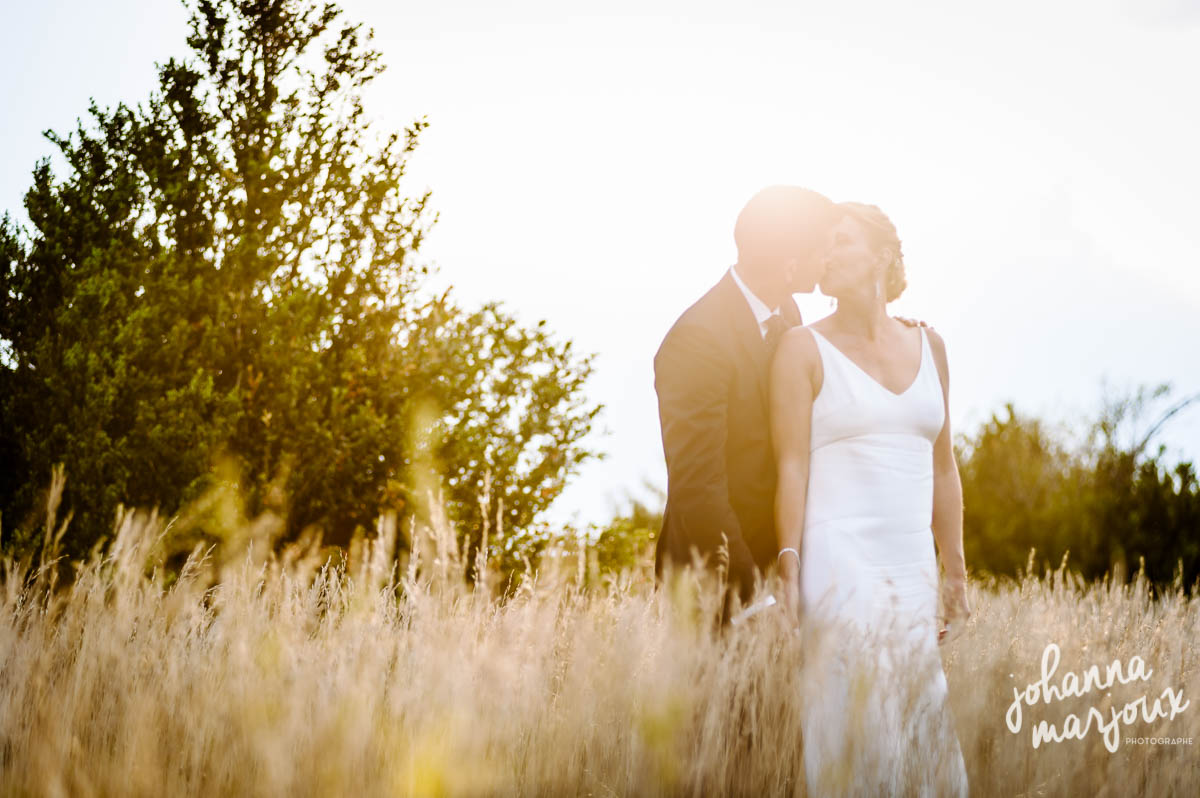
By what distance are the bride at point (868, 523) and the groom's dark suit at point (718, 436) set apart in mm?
113

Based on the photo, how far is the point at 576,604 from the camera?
14.1 feet

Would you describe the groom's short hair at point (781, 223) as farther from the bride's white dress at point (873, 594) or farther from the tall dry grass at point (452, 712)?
the tall dry grass at point (452, 712)

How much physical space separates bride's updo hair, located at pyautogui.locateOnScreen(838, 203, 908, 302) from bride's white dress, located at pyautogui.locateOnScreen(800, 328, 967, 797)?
0.33 meters

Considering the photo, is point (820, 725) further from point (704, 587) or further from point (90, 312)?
point (90, 312)

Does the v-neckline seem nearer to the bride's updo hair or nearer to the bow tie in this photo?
the bow tie

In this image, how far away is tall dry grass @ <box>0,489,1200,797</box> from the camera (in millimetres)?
2885

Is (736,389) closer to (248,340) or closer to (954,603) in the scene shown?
(954,603)

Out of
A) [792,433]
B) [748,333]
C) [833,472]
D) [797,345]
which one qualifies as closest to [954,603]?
[833,472]

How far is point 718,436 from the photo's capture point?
325 cm

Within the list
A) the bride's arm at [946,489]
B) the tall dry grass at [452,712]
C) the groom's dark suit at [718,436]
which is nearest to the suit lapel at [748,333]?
the groom's dark suit at [718,436]

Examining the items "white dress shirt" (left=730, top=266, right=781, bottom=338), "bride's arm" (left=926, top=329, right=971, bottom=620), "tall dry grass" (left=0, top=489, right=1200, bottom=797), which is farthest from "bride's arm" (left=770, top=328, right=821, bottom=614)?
"bride's arm" (left=926, top=329, right=971, bottom=620)

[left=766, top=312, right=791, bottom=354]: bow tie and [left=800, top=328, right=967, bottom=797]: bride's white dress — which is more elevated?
[left=766, top=312, right=791, bottom=354]: bow tie

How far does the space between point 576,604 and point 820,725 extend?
54.6 inches

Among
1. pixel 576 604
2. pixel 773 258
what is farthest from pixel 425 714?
pixel 773 258
